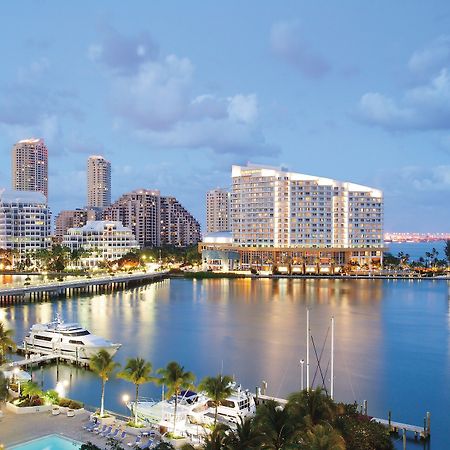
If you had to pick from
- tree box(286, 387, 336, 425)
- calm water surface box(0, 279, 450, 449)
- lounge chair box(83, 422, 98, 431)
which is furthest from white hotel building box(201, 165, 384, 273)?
tree box(286, 387, 336, 425)

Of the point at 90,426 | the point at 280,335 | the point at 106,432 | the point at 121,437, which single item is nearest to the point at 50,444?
the point at 90,426

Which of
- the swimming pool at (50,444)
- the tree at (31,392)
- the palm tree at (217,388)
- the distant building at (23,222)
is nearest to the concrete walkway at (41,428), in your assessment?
the swimming pool at (50,444)

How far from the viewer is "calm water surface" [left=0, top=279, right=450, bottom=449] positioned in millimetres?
36031

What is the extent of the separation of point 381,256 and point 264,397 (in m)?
117

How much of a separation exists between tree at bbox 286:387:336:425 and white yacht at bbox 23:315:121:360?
27.1 m

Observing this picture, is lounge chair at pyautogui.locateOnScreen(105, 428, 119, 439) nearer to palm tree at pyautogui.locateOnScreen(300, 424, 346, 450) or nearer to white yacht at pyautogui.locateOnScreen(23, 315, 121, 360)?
palm tree at pyautogui.locateOnScreen(300, 424, 346, 450)

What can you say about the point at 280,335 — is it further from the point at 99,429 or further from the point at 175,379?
the point at 99,429

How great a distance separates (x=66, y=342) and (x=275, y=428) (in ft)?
100.0

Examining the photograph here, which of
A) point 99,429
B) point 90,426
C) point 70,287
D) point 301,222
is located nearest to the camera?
point 99,429

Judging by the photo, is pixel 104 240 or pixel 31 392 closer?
pixel 31 392

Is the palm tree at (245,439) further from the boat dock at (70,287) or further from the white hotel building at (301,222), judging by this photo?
the white hotel building at (301,222)

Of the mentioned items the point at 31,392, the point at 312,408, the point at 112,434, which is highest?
the point at 312,408

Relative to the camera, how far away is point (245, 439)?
52.9 ft

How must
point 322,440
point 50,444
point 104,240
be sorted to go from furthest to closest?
point 104,240
point 50,444
point 322,440
